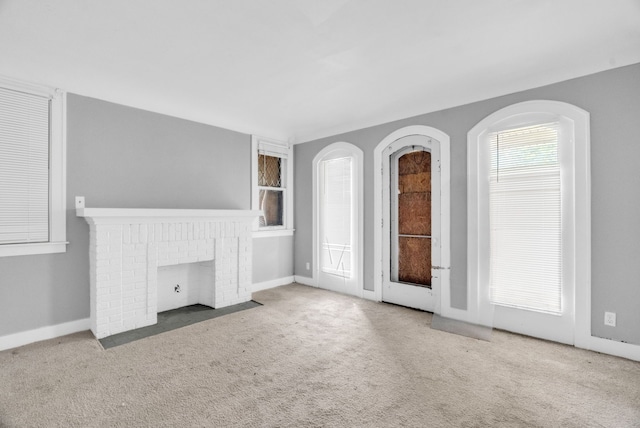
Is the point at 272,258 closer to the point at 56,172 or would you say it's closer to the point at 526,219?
the point at 56,172

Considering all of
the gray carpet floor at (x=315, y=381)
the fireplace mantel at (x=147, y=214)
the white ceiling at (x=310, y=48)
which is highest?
the white ceiling at (x=310, y=48)

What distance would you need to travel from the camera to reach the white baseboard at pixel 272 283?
16.0 feet

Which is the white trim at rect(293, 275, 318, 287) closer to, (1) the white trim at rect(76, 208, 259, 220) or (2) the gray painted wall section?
(2) the gray painted wall section

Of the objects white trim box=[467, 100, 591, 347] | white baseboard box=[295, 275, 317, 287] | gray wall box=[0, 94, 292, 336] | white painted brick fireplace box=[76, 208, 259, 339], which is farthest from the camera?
white baseboard box=[295, 275, 317, 287]

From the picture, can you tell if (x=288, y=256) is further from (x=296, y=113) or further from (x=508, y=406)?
(x=508, y=406)

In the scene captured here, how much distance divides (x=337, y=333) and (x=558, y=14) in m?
3.15

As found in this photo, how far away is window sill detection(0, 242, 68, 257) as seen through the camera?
2850 millimetres

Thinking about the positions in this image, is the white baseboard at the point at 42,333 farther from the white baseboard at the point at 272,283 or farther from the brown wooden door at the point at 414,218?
the brown wooden door at the point at 414,218

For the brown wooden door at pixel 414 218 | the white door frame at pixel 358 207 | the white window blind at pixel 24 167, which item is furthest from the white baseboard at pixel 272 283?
the white window blind at pixel 24 167

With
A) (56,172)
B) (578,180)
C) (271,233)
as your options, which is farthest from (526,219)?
(56,172)

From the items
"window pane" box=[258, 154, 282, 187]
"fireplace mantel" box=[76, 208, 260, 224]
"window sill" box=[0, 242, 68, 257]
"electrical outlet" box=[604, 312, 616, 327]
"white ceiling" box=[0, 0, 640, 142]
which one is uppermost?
"white ceiling" box=[0, 0, 640, 142]

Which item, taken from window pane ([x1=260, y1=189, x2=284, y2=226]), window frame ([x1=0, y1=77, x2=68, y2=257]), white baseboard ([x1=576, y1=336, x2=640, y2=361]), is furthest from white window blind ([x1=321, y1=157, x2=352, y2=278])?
window frame ([x1=0, y1=77, x2=68, y2=257])

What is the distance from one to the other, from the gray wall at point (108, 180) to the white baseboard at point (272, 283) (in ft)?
4.34

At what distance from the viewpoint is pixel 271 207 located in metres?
5.25
